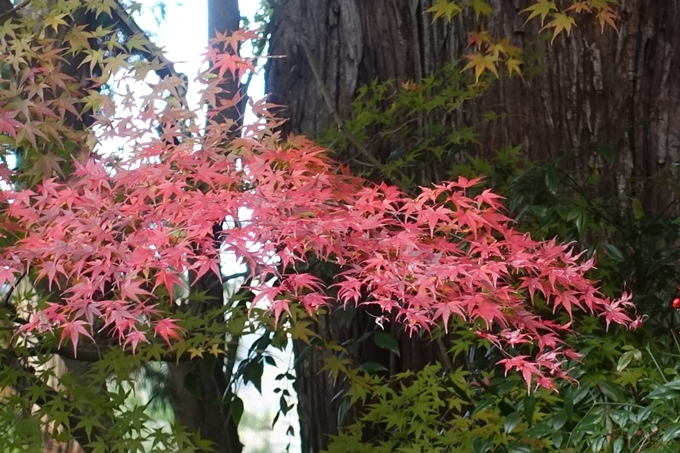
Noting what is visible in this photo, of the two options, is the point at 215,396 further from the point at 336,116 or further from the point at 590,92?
the point at 590,92

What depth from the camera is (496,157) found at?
2.20 m

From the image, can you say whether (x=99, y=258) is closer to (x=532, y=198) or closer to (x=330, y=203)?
(x=330, y=203)

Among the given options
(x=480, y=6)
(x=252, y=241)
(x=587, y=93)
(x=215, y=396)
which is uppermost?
(x=480, y=6)

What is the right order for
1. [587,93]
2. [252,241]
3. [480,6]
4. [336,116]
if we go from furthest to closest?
[587,93]
[480,6]
[336,116]
[252,241]

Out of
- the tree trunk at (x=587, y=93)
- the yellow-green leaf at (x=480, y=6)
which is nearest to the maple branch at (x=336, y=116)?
the tree trunk at (x=587, y=93)

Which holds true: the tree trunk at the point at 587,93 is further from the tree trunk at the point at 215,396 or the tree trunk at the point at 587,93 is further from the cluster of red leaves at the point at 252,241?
the cluster of red leaves at the point at 252,241

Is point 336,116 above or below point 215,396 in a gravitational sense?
above

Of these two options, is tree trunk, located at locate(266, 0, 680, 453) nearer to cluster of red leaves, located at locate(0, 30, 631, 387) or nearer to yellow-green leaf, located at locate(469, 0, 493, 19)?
yellow-green leaf, located at locate(469, 0, 493, 19)

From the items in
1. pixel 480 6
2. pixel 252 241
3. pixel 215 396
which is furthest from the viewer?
pixel 215 396

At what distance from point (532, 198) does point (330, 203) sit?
60cm

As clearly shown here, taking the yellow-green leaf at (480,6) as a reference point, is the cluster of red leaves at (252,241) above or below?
below

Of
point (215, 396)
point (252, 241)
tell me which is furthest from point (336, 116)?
point (215, 396)

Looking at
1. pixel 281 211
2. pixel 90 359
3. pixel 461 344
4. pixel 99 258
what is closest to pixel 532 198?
pixel 461 344

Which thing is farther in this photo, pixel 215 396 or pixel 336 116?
pixel 215 396
